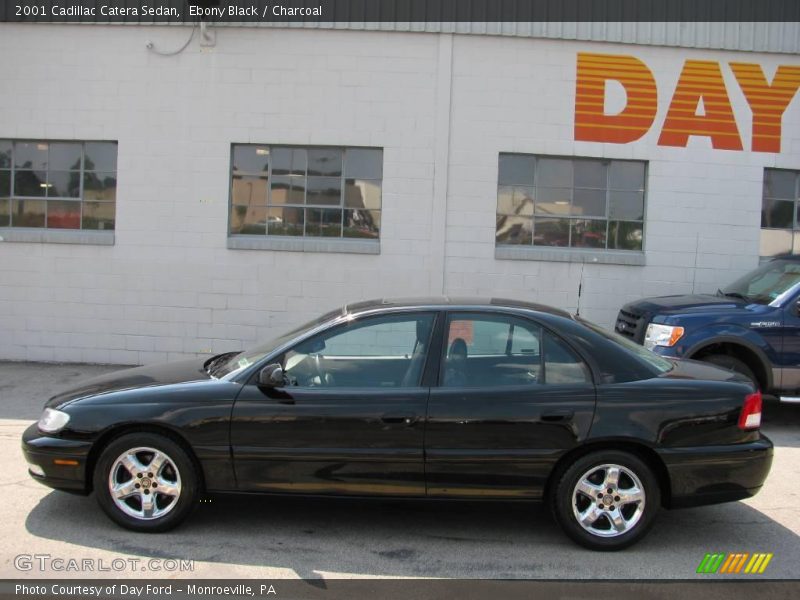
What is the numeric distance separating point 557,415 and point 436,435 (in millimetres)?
743

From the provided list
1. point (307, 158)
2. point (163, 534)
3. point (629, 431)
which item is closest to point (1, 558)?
point (163, 534)

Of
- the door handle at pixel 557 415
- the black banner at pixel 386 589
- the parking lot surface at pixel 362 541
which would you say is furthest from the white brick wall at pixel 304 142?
the black banner at pixel 386 589

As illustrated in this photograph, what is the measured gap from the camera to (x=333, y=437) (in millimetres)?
4707

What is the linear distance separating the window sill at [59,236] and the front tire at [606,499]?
26.9 feet

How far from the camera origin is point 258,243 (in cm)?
1072

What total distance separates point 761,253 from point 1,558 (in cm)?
1012

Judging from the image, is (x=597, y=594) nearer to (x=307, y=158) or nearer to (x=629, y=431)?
(x=629, y=431)

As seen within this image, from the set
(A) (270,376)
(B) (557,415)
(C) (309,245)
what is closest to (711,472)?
(B) (557,415)

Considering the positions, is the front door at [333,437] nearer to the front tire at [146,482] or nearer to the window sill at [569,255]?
the front tire at [146,482]

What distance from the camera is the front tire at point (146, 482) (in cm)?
475

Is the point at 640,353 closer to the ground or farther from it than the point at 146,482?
farther from it
